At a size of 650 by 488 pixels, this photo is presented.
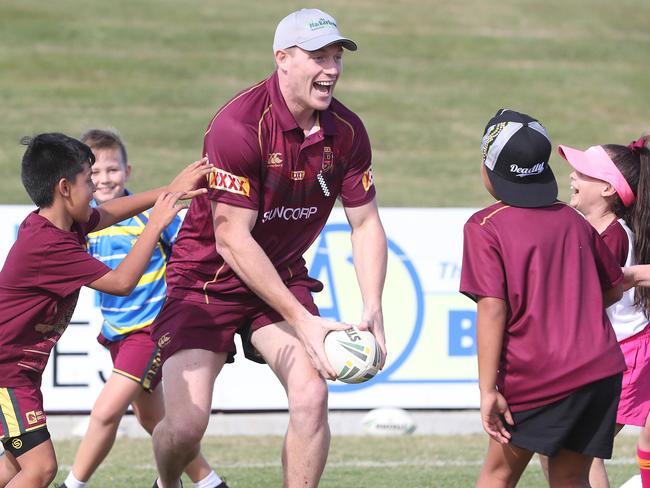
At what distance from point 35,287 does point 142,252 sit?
53cm

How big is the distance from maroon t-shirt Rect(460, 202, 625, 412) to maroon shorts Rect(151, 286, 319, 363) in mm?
1149

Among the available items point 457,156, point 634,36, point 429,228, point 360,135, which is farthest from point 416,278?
point 634,36

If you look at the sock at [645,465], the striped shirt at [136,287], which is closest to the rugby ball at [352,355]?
the sock at [645,465]

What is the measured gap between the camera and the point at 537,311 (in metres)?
4.52

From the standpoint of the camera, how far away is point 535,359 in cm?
456

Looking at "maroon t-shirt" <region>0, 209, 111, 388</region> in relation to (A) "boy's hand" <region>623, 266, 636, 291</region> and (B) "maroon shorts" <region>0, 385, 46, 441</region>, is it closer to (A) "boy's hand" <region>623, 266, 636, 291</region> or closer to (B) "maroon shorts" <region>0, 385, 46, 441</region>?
(B) "maroon shorts" <region>0, 385, 46, 441</region>

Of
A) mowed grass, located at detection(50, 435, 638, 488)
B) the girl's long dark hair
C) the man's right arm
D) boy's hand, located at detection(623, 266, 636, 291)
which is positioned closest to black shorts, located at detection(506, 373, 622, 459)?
boy's hand, located at detection(623, 266, 636, 291)

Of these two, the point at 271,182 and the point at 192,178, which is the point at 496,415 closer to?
the point at 271,182

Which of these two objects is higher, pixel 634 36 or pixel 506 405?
pixel 634 36

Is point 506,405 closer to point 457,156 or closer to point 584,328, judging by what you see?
point 584,328

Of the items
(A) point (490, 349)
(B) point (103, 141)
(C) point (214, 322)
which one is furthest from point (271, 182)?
(B) point (103, 141)

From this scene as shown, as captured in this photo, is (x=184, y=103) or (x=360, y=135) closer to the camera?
(x=360, y=135)

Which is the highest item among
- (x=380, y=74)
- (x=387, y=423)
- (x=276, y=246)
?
(x=380, y=74)

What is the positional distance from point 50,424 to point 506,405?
507cm
